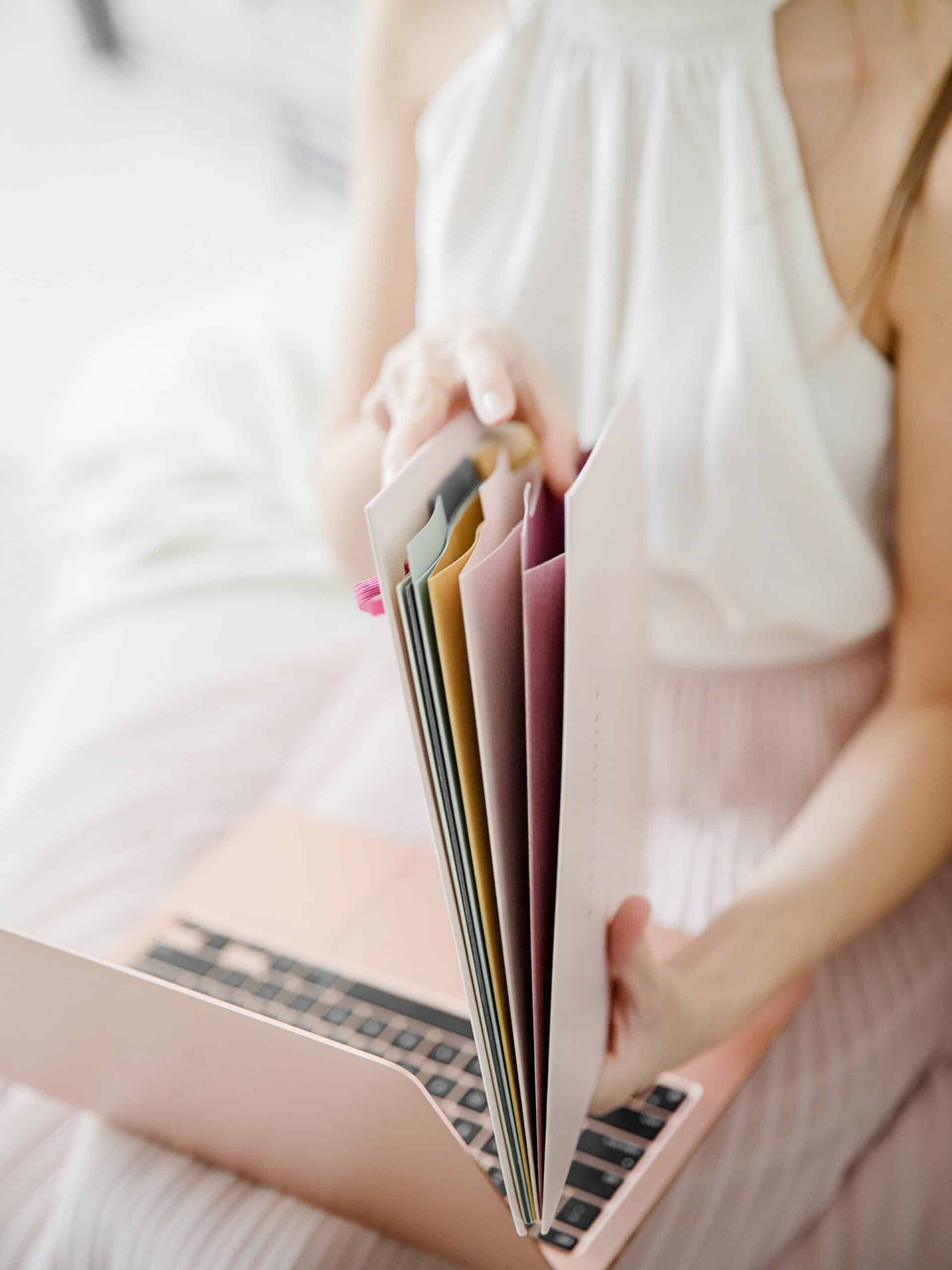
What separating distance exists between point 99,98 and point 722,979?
3376 millimetres

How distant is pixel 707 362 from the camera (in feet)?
2.36

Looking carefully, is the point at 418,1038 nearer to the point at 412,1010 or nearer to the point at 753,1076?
the point at 412,1010

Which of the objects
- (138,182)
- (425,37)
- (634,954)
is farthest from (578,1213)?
(138,182)

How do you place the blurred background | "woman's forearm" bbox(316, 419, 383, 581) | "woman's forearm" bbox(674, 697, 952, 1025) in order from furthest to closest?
the blurred background
"woman's forearm" bbox(316, 419, 383, 581)
"woman's forearm" bbox(674, 697, 952, 1025)

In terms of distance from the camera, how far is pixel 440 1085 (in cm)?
60

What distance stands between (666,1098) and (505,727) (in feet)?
1.01

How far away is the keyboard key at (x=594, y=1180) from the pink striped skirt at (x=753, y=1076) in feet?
0.08

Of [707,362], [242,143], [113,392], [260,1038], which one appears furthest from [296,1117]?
[242,143]

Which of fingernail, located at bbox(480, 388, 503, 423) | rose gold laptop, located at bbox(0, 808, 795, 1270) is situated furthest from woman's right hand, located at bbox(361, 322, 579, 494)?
rose gold laptop, located at bbox(0, 808, 795, 1270)

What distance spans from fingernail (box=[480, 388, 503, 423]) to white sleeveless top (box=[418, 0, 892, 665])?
240mm

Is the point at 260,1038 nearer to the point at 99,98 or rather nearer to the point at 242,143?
the point at 242,143

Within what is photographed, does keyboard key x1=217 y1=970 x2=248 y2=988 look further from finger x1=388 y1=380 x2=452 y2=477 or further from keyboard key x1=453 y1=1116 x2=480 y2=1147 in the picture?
finger x1=388 y1=380 x2=452 y2=477

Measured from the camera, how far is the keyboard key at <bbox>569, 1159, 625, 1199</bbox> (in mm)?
550

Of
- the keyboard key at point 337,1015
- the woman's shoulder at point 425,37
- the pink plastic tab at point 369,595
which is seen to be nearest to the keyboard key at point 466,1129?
the keyboard key at point 337,1015
